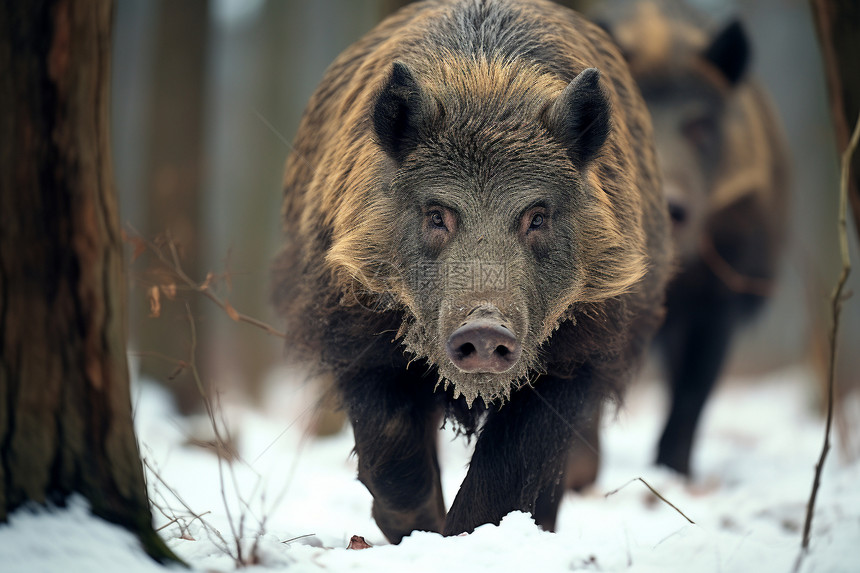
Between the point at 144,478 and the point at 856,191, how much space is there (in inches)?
119

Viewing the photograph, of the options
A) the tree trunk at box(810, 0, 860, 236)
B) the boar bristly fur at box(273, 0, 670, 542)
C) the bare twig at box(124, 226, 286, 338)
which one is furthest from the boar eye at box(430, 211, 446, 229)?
the tree trunk at box(810, 0, 860, 236)

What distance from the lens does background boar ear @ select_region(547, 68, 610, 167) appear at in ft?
12.1

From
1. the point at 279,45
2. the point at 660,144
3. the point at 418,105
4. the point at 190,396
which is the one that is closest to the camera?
the point at 418,105

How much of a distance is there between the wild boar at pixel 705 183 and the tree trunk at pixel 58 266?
5254 mm

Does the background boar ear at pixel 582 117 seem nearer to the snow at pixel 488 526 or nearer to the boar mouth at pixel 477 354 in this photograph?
the boar mouth at pixel 477 354

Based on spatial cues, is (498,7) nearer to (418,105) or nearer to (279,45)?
(418,105)

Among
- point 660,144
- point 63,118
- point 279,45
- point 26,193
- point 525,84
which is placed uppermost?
point 279,45

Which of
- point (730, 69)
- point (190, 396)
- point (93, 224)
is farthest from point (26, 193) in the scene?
point (730, 69)

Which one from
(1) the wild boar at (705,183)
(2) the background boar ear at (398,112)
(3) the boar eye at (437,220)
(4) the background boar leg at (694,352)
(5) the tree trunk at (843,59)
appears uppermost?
(1) the wild boar at (705,183)

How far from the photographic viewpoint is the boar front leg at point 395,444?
4.07 m

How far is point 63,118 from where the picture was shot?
2627 mm

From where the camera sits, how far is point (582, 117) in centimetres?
375

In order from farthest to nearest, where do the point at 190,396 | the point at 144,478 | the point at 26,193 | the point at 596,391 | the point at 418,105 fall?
1. the point at 190,396
2. the point at 596,391
3. the point at 418,105
4. the point at 144,478
5. the point at 26,193

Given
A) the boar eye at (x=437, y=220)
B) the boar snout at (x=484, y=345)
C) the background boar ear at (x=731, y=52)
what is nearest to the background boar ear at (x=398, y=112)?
the boar eye at (x=437, y=220)
